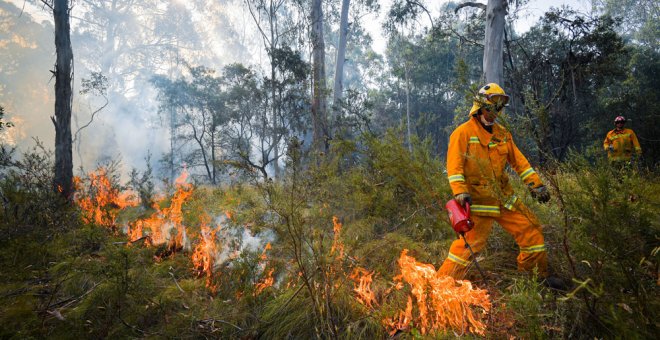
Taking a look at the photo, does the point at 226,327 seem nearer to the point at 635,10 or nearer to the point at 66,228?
the point at 66,228

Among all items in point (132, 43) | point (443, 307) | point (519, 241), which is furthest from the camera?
point (132, 43)

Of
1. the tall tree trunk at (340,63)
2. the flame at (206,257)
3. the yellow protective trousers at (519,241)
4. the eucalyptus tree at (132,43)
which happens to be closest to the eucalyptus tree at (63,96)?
the flame at (206,257)

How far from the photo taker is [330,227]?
472cm

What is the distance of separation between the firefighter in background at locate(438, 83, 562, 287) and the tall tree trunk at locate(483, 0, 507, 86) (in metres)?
5.36

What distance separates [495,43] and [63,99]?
1045 centimetres

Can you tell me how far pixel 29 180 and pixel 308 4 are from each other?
1336cm

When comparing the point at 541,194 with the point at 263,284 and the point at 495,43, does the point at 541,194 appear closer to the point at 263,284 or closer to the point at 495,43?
the point at 263,284

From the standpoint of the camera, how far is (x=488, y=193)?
2688 mm

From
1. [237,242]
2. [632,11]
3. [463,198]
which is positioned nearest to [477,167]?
[463,198]

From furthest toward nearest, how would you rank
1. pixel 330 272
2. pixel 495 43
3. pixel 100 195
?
pixel 495 43 < pixel 100 195 < pixel 330 272

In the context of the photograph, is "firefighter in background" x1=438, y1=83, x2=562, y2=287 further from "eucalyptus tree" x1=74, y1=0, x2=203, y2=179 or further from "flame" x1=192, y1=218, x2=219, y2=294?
"eucalyptus tree" x1=74, y1=0, x2=203, y2=179

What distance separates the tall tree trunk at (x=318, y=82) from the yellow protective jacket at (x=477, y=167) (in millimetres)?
7277

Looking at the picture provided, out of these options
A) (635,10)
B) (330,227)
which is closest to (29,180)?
(330,227)

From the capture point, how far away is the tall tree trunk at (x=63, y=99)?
7062 mm
